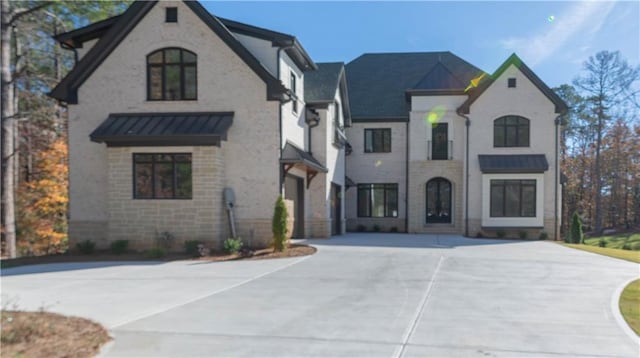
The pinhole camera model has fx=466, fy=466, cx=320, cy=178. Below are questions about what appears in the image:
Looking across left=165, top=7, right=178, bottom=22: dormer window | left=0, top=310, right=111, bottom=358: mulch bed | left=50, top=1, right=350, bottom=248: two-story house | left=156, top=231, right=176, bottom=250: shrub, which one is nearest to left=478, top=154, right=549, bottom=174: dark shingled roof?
left=50, top=1, right=350, bottom=248: two-story house

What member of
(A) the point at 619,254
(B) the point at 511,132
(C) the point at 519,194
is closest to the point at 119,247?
(A) the point at 619,254

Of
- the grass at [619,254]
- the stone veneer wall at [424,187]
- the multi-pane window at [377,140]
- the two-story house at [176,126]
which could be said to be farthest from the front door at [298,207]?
the grass at [619,254]

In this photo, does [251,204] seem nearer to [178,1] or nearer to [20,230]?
[178,1]

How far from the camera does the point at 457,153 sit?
24703 millimetres

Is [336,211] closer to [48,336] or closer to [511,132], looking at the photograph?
[511,132]

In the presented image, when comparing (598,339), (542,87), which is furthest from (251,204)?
(542,87)

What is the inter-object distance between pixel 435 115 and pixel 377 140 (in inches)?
141

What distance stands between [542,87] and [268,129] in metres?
15.2

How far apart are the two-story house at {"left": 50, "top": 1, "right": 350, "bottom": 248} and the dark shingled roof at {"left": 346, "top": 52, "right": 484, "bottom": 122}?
10670mm

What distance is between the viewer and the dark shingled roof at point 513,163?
22594mm

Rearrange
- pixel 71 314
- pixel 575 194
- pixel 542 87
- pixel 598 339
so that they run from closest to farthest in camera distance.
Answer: pixel 598 339 < pixel 71 314 < pixel 542 87 < pixel 575 194

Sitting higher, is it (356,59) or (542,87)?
(356,59)

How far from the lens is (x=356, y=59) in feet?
101

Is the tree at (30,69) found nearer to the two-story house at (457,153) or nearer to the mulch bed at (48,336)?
the two-story house at (457,153)
